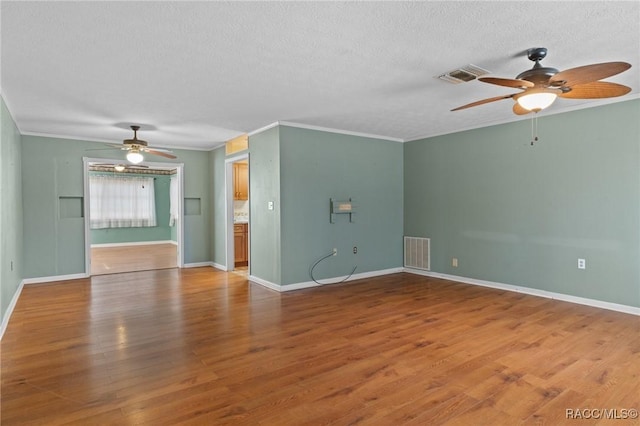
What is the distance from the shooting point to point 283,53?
2.80 m

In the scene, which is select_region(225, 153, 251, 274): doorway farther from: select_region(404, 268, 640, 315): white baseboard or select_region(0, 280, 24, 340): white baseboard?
select_region(404, 268, 640, 315): white baseboard

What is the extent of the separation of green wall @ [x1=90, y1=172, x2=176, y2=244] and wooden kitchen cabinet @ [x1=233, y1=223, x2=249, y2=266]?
5.79m

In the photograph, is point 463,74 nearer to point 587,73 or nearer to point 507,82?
point 507,82

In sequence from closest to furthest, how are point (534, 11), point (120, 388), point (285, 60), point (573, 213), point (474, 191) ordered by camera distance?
1. point (534, 11)
2. point (120, 388)
3. point (285, 60)
4. point (573, 213)
5. point (474, 191)

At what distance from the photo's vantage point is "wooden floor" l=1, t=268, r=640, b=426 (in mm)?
2213

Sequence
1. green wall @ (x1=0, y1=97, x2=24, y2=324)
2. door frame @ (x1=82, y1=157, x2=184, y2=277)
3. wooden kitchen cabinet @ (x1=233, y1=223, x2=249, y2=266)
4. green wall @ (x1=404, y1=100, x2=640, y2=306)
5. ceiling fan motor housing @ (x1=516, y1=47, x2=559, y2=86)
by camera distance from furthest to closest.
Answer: wooden kitchen cabinet @ (x1=233, y1=223, x2=249, y2=266) → door frame @ (x1=82, y1=157, x2=184, y2=277) → green wall @ (x1=404, y1=100, x2=640, y2=306) → green wall @ (x1=0, y1=97, x2=24, y2=324) → ceiling fan motor housing @ (x1=516, y1=47, x2=559, y2=86)

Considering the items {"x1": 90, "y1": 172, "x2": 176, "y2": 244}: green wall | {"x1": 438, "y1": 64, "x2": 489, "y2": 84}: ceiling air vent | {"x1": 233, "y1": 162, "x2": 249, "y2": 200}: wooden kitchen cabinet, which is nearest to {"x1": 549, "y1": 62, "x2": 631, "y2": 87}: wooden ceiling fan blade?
{"x1": 438, "y1": 64, "x2": 489, "y2": 84}: ceiling air vent

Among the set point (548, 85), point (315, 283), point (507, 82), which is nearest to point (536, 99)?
point (548, 85)

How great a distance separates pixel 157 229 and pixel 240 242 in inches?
231

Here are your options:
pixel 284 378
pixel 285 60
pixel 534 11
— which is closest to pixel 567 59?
pixel 534 11

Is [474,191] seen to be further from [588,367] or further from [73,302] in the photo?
[73,302]

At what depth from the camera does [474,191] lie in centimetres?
558

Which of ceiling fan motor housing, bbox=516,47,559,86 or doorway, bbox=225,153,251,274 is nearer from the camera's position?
ceiling fan motor housing, bbox=516,47,559,86

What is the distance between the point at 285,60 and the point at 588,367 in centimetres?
335
